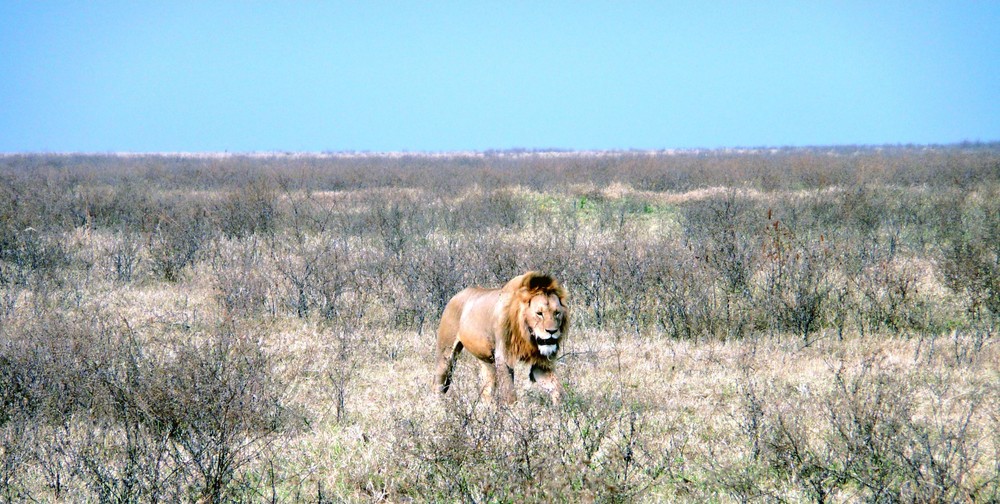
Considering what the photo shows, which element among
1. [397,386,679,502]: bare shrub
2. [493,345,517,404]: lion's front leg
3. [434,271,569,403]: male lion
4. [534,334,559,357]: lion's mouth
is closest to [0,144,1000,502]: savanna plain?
[397,386,679,502]: bare shrub

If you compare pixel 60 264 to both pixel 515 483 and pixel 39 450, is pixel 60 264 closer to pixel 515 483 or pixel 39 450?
pixel 39 450

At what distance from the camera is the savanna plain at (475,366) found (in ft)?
15.0

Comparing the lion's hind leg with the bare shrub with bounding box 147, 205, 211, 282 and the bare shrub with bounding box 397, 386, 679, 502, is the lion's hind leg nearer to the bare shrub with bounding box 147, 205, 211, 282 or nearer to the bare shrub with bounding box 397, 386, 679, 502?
the bare shrub with bounding box 397, 386, 679, 502

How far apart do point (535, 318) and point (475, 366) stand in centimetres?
254

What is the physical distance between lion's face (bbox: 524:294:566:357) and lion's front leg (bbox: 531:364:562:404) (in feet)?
1.00

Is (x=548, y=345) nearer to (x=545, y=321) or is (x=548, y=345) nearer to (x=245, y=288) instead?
(x=545, y=321)

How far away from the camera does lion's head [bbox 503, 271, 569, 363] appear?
17.4 feet

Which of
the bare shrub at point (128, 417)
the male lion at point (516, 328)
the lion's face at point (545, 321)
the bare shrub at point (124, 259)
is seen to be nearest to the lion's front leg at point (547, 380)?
the male lion at point (516, 328)

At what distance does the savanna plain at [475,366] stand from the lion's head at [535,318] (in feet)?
1.49

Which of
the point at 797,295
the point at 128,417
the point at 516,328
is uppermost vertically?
the point at 516,328

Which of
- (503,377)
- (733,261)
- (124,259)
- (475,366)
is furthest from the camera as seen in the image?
(124,259)

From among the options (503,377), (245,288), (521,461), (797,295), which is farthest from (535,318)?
(245,288)

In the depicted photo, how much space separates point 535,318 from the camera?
17.6 ft

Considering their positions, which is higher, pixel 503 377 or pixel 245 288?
pixel 503 377
